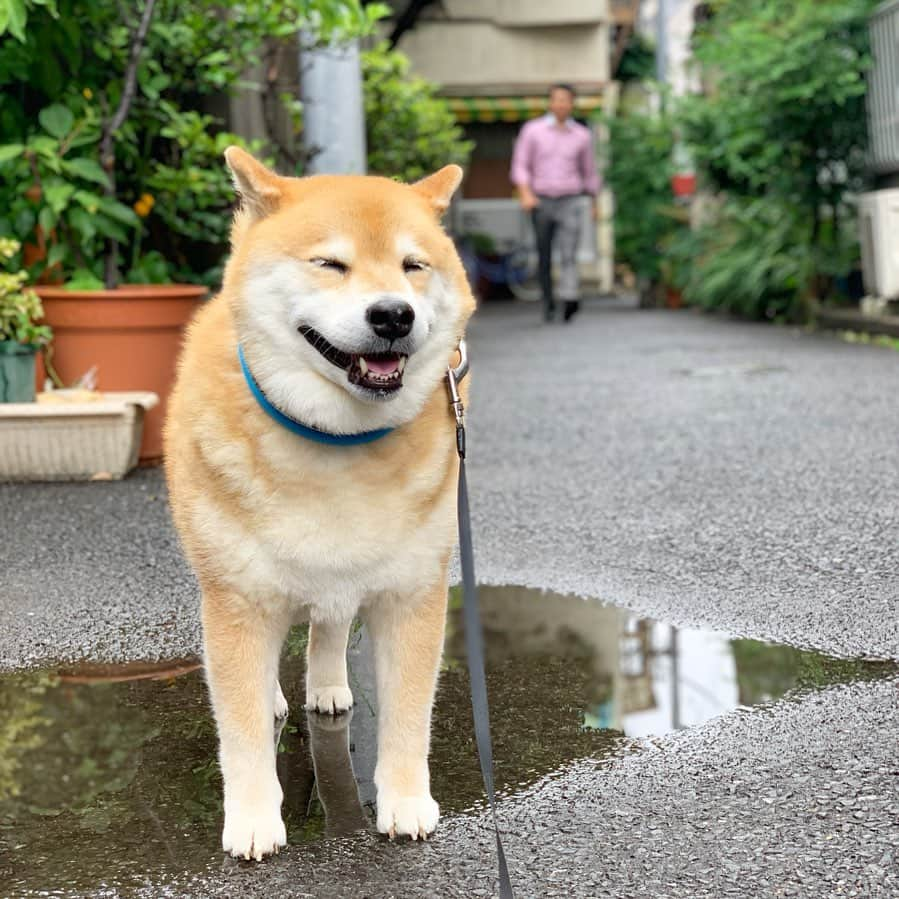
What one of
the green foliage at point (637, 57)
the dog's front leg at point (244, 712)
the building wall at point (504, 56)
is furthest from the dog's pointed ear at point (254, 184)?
the green foliage at point (637, 57)

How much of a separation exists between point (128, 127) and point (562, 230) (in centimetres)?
831

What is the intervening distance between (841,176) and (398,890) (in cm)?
1221

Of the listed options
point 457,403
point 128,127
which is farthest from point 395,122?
point 457,403

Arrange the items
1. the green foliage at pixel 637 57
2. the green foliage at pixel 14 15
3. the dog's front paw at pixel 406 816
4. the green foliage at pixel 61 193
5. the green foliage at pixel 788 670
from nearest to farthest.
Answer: the dog's front paw at pixel 406 816
the green foliage at pixel 788 670
the green foliage at pixel 14 15
the green foliage at pixel 61 193
the green foliage at pixel 637 57

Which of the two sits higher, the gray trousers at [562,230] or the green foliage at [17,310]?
the green foliage at [17,310]

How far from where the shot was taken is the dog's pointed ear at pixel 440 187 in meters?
2.57

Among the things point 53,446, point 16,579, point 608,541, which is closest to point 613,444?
point 608,541

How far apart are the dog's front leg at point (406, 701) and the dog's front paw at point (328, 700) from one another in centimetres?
56

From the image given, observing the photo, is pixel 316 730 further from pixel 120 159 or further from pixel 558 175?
pixel 558 175

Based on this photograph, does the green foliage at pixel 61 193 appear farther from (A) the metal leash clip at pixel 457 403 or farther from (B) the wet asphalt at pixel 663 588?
(A) the metal leash clip at pixel 457 403

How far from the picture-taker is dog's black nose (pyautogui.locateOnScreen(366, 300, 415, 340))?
2.23 metres

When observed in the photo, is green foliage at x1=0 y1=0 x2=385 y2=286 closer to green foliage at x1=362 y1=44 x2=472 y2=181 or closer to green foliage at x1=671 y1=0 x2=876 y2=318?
green foliage at x1=362 y1=44 x2=472 y2=181

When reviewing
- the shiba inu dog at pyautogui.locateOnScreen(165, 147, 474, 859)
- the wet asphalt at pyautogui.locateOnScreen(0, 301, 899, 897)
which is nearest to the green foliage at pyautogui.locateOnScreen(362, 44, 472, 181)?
the wet asphalt at pyautogui.locateOnScreen(0, 301, 899, 897)

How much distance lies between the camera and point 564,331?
14289 mm
